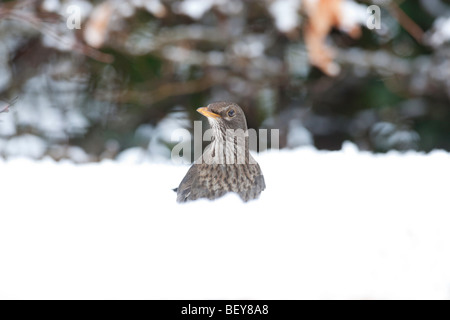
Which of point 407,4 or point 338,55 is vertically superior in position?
point 407,4

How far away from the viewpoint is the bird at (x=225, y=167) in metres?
1.34

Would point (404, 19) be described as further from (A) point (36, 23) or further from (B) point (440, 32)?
(A) point (36, 23)

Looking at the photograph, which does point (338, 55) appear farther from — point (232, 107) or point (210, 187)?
point (210, 187)

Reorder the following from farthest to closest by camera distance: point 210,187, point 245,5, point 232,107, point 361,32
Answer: point 361,32, point 245,5, point 232,107, point 210,187

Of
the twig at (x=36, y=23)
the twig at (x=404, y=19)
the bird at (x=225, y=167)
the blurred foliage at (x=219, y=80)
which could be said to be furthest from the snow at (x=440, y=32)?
the bird at (x=225, y=167)

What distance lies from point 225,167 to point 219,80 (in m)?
2.18

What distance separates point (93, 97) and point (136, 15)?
0.68m

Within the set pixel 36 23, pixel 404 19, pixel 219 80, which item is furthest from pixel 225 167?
pixel 219 80

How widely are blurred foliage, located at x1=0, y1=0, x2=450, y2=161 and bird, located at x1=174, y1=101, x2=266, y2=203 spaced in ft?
6.06

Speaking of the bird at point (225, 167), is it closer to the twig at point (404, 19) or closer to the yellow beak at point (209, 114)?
the yellow beak at point (209, 114)

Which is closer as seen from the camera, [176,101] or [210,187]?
[210,187]

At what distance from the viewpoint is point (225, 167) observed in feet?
4.57

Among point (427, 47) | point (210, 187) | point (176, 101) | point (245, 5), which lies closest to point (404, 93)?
point (427, 47)

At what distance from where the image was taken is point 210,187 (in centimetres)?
134
